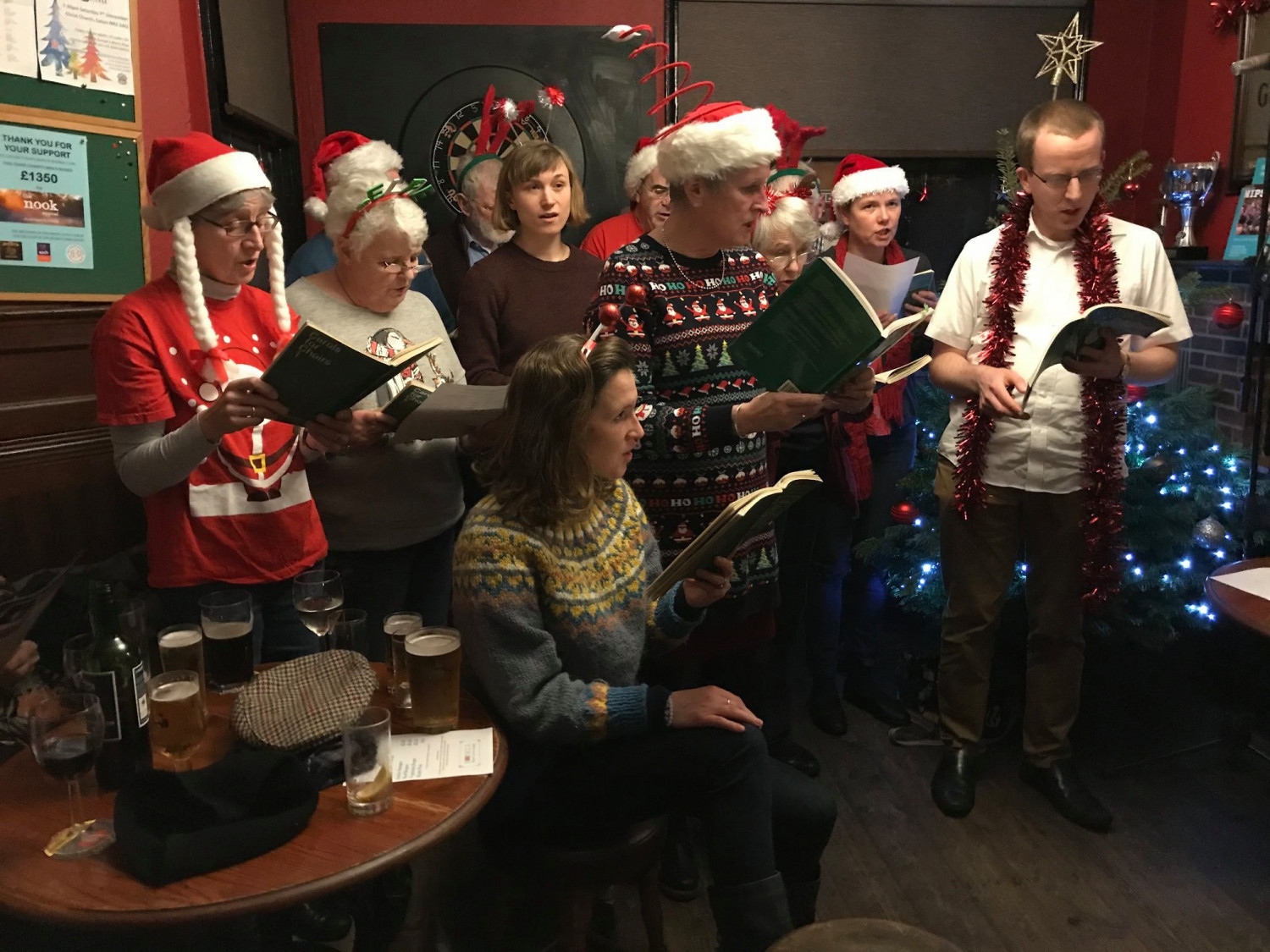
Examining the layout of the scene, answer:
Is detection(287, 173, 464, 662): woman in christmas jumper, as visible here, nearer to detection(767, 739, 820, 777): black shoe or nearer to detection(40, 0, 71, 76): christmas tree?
detection(40, 0, 71, 76): christmas tree

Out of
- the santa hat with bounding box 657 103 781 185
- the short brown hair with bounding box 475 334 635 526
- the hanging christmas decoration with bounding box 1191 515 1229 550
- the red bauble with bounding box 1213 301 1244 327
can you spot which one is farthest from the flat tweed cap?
the red bauble with bounding box 1213 301 1244 327

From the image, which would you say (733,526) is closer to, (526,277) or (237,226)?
(237,226)

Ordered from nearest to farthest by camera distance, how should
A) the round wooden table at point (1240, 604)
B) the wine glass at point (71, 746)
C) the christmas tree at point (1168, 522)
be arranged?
the wine glass at point (71, 746) → the round wooden table at point (1240, 604) → the christmas tree at point (1168, 522)

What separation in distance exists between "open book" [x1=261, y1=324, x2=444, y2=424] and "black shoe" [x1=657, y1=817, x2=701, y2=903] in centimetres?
124

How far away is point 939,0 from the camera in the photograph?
475 centimetres

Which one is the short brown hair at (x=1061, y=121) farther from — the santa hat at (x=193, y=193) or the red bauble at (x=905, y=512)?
the santa hat at (x=193, y=193)

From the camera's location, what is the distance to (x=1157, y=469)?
284 cm

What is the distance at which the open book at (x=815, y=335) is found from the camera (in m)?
1.61

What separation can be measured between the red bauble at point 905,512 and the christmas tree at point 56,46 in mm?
2578

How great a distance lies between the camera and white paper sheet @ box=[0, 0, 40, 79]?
2.18 metres

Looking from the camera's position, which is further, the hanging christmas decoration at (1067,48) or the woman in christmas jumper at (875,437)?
the hanging christmas decoration at (1067,48)

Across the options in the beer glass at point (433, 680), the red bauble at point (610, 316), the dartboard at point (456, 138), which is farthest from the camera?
the dartboard at point (456, 138)

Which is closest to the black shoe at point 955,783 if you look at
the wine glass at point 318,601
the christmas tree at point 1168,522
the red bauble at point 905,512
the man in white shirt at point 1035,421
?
the man in white shirt at point 1035,421

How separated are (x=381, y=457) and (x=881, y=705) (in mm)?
1878
